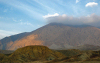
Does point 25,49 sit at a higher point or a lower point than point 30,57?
higher

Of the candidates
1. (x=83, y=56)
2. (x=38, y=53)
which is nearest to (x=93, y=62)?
(x=83, y=56)

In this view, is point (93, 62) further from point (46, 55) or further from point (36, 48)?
point (36, 48)

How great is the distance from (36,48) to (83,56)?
32.1m

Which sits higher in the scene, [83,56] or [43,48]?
[43,48]

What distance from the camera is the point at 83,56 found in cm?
5456

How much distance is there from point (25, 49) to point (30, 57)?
31.1 feet

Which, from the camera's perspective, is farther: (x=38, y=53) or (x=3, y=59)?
(x=38, y=53)

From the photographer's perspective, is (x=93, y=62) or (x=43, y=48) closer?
(x=93, y=62)

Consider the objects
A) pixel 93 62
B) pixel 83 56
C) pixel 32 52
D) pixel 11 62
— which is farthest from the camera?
pixel 32 52

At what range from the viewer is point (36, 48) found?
76688 mm

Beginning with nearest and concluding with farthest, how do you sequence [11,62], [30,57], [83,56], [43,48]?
1. [11,62]
2. [83,56]
3. [30,57]
4. [43,48]

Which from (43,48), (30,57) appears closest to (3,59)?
(30,57)

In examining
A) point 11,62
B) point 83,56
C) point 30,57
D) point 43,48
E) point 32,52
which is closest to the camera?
point 11,62

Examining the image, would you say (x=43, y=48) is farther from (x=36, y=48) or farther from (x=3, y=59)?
(x=3, y=59)
